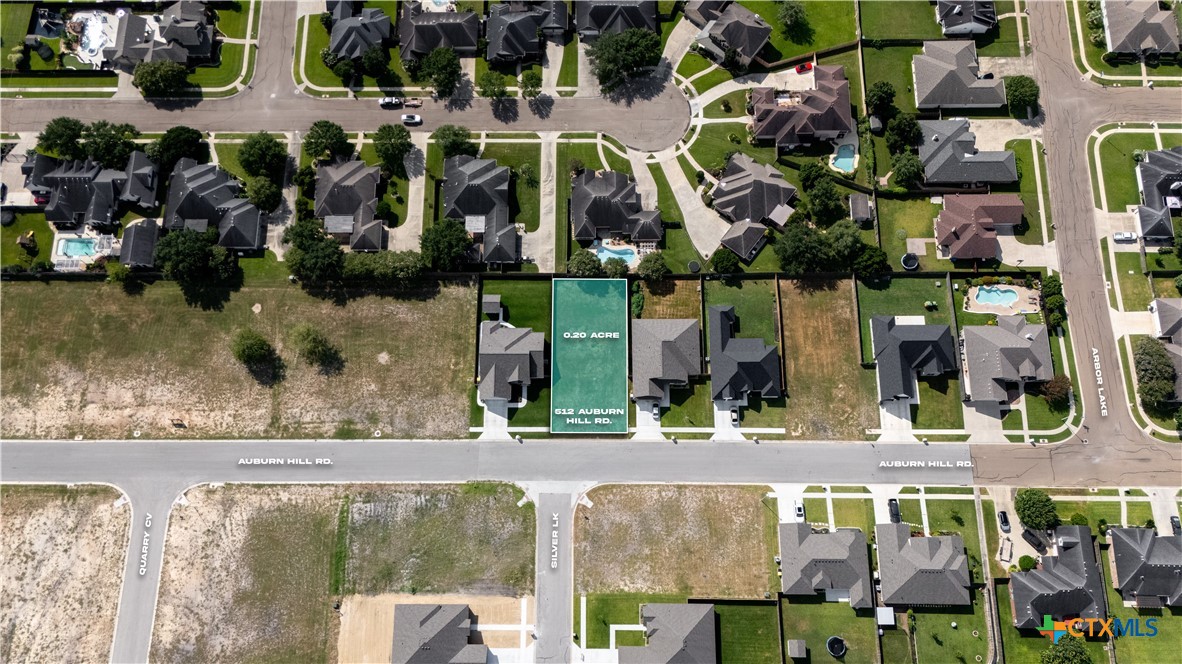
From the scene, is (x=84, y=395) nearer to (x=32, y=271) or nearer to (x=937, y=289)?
(x=32, y=271)

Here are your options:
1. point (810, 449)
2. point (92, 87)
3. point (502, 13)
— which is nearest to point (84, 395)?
point (92, 87)

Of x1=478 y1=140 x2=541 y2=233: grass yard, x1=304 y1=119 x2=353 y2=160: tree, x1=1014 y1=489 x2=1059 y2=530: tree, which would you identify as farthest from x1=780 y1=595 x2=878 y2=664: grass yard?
x1=304 y1=119 x2=353 y2=160: tree

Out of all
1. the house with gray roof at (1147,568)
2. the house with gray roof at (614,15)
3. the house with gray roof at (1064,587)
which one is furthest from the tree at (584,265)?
the house with gray roof at (1147,568)

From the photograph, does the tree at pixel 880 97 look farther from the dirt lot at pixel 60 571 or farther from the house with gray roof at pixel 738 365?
the dirt lot at pixel 60 571

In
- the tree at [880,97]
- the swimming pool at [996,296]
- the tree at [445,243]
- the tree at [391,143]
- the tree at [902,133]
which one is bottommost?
the swimming pool at [996,296]

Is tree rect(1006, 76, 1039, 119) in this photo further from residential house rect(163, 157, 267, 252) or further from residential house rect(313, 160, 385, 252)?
residential house rect(163, 157, 267, 252)

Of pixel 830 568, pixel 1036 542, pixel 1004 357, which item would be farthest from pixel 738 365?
pixel 1036 542
